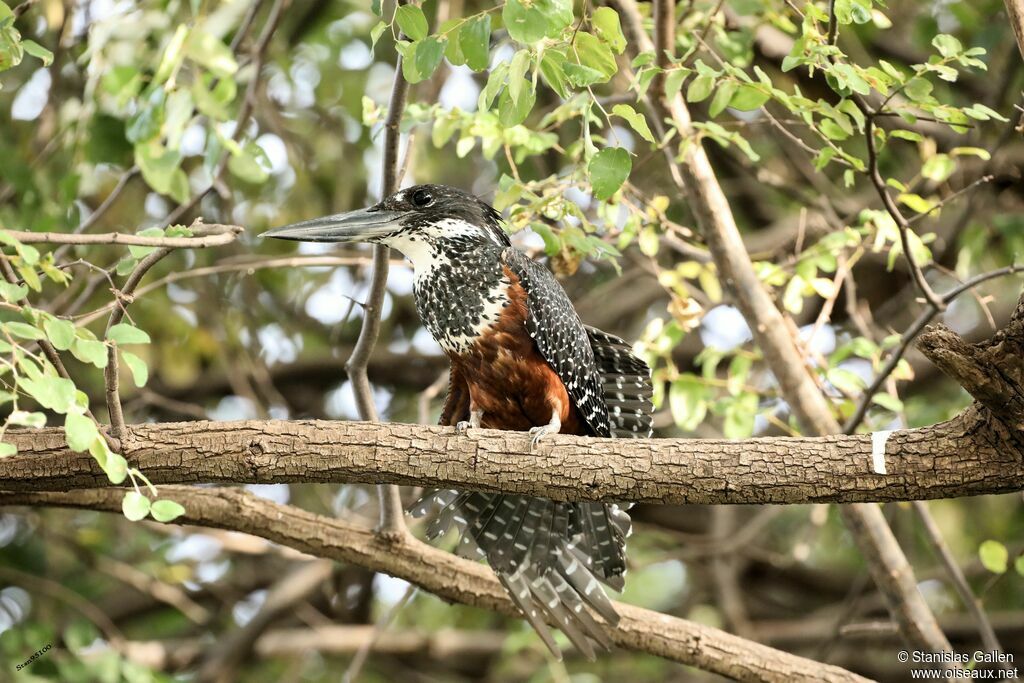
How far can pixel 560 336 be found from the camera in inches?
127

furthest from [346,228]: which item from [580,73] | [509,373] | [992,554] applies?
[992,554]

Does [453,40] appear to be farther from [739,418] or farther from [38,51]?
[739,418]

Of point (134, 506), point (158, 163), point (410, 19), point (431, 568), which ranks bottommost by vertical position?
point (134, 506)

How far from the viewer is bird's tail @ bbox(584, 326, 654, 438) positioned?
11.8 ft

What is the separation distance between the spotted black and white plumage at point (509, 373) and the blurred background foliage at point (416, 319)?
8.6 inches

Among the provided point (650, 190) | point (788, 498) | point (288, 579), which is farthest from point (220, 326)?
point (788, 498)

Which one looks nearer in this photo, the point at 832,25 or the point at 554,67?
the point at 554,67

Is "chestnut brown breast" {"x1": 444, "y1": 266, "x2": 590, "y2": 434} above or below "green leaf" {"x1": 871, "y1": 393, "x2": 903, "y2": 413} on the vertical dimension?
above

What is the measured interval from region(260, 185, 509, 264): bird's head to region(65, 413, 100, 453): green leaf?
1.33m

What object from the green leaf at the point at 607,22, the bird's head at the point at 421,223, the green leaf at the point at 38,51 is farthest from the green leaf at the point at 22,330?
the bird's head at the point at 421,223

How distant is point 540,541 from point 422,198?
1096mm

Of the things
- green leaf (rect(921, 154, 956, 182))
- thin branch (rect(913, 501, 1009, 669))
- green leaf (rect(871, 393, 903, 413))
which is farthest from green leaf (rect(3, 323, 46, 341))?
thin branch (rect(913, 501, 1009, 669))

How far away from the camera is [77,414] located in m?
1.82

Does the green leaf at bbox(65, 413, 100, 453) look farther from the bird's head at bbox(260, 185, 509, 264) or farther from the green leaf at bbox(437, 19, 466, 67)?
the bird's head at bbox(260, 185, 509, 264)
